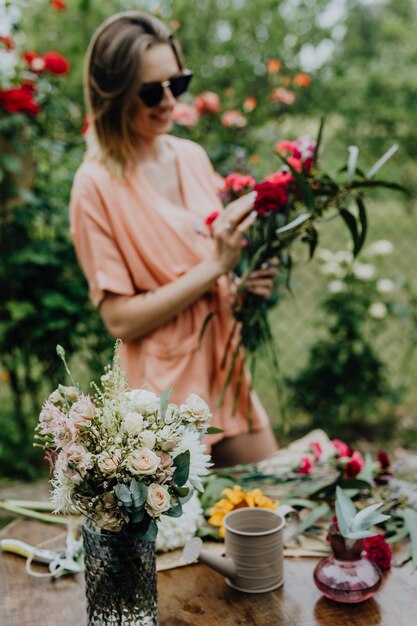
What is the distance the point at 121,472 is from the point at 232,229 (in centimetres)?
77

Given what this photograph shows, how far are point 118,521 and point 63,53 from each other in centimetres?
330

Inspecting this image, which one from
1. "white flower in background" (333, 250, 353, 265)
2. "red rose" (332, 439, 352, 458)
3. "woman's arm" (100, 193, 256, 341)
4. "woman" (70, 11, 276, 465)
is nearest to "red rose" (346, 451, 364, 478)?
"red rose" (332, 439, 352, 458)

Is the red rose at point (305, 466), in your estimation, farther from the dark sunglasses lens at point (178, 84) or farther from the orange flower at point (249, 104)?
the orange flower at point (249, 104)

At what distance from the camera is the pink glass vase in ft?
3.88

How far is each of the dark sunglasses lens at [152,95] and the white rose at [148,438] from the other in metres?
0.95

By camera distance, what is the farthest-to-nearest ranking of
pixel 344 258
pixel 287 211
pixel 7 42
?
pixel 344 258
pixel 7 42
pixel 287 211

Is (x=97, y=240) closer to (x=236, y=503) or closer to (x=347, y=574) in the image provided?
(x=236, y=503)

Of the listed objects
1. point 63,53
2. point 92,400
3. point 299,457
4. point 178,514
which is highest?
point 63,53

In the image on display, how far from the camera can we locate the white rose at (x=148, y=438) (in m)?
0.95

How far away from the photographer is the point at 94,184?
166 centimetres

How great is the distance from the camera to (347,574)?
1192 mm

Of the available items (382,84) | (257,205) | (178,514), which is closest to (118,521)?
(178,514)

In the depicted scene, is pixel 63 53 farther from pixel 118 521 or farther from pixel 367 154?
pixel 118 521

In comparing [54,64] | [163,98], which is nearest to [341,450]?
[163,98]
